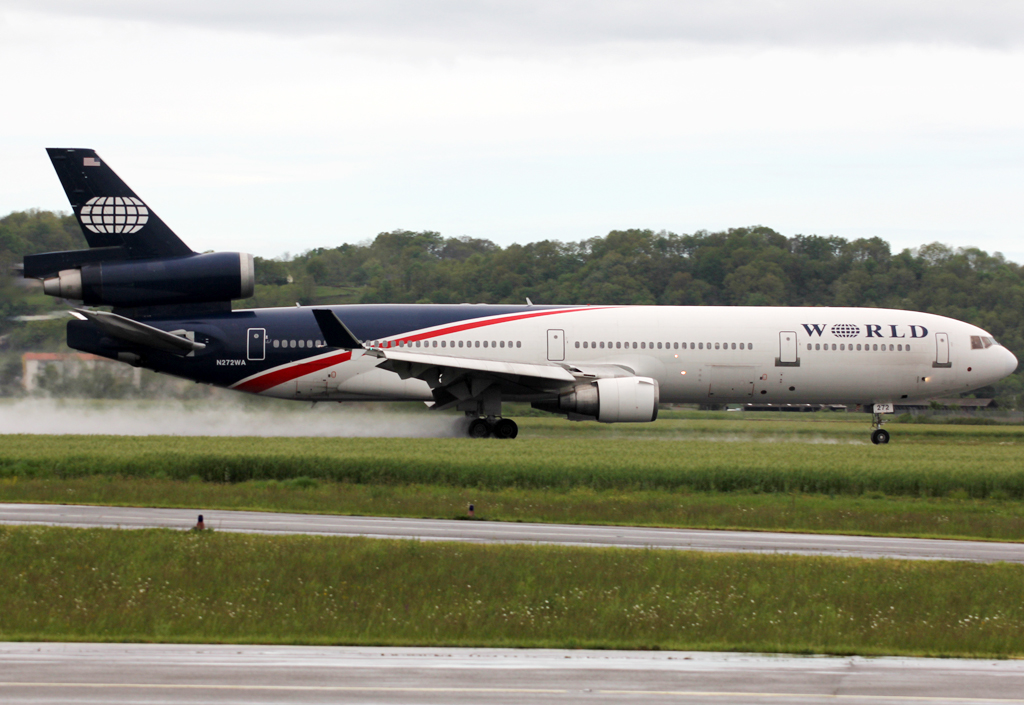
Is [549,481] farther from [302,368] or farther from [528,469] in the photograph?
[302,368]

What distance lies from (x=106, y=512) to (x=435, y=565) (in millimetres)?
7753

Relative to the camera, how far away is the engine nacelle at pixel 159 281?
32.1 meters

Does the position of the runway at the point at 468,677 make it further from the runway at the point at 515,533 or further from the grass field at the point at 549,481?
the grass field at the point at 549,481

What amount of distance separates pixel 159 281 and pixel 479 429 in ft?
37.2

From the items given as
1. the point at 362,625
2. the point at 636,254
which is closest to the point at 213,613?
the point at 362,625

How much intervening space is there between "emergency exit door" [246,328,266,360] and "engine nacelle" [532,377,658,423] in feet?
32.7

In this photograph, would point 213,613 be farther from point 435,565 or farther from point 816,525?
point 816,525

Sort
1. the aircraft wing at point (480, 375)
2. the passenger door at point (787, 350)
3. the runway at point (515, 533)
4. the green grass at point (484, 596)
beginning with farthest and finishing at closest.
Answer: the passenger door at point (787, 350), the aircraft wing at point (480, 375), the runway at point (515, 533), the green grass at point (484, 596)

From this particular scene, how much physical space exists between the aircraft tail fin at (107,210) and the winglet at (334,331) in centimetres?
625

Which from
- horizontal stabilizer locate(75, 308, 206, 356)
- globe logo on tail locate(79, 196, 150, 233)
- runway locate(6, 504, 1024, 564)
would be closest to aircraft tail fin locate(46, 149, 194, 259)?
globe logo on tail locate(79, 196, 150, 233)

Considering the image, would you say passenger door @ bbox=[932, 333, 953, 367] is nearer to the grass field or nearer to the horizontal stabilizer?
the grass field

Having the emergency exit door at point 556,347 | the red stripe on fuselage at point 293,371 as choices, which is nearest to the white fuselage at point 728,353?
the emergency exit door at point 556,347

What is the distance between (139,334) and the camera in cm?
3200

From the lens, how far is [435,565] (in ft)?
46.7
